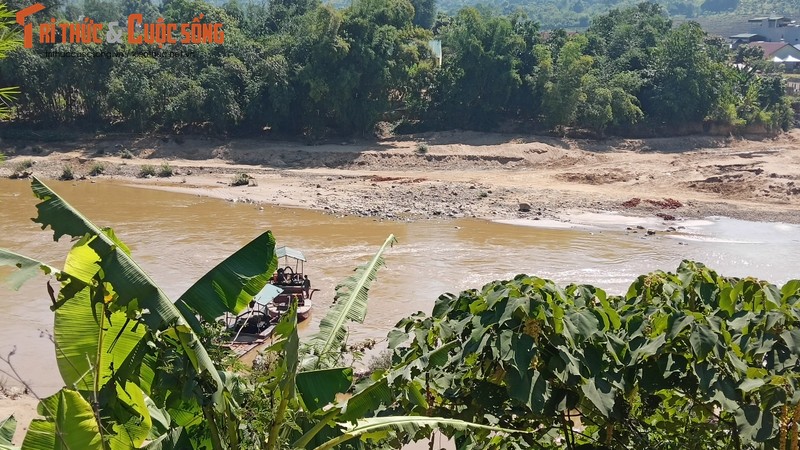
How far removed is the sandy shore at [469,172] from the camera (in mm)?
28062

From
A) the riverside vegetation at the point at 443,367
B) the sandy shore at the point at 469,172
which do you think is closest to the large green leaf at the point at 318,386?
the riverside vegetation at the point at 443,367

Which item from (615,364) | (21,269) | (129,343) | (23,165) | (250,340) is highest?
(21,269)

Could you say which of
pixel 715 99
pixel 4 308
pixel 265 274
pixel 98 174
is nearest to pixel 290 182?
pixel 98 174

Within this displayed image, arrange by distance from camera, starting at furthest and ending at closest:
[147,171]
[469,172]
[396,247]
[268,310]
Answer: [469,172] → [147,171] → [396,247] → [268,310]

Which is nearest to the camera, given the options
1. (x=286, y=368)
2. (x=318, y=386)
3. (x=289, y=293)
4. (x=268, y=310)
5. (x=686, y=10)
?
(x=286, y=368)

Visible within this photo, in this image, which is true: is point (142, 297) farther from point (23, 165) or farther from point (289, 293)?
point (23, 165)

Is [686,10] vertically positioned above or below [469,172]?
above

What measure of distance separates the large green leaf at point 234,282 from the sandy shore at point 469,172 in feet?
69.0

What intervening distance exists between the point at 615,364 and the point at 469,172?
2959cm

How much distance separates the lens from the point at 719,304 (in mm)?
4875

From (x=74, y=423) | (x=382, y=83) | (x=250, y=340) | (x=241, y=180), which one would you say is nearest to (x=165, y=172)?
(x=241, y=180)

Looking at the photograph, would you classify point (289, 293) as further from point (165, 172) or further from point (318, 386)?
point (165, 172)

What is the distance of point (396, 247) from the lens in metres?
22.5

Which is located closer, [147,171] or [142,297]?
[142,297]
